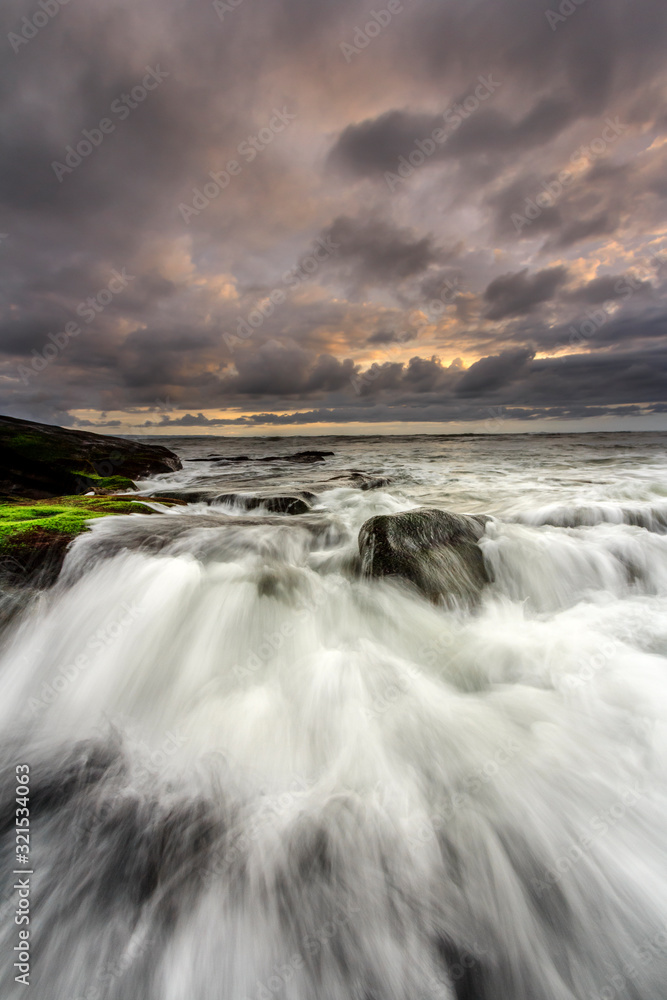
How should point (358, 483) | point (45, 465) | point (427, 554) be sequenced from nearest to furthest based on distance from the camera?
Answer: point (427, 554)
point (45, 465)
point (358, 483)

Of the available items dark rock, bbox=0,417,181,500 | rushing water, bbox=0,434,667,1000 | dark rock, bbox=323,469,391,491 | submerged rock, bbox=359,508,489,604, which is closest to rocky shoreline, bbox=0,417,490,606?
submerged rock, bbox=359,508,489,604

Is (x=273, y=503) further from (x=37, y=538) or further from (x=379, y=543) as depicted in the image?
(x=37, y=538)

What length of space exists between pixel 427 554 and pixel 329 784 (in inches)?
128

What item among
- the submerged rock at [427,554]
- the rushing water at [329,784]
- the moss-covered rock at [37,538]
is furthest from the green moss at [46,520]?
the submerged rock at [427,554]

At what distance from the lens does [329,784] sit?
2766 millimetres

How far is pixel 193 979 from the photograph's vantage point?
6.14 ft

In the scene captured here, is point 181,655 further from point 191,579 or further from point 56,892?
point 56,892

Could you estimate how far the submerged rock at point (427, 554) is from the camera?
5.15 m

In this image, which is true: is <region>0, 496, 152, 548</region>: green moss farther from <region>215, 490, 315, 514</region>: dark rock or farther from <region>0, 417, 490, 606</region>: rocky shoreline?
<region>215, 490, 315, 514</region>: dark rock

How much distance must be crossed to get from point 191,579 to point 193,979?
3389mm

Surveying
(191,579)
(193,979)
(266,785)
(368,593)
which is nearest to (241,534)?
(191,579)

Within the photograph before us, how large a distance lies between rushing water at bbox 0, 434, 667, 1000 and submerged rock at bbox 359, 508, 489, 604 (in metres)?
0.30

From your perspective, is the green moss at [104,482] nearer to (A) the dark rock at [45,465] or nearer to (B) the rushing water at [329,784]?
(A) the dark rock at [45,465]

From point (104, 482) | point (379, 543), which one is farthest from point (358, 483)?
point (104, 482)
